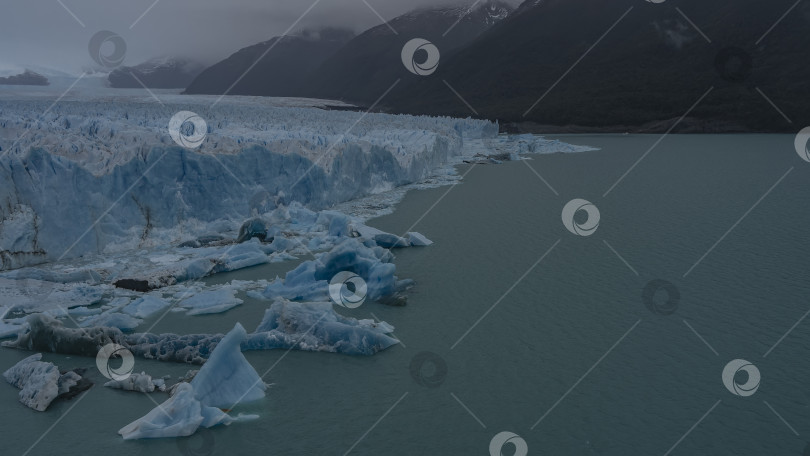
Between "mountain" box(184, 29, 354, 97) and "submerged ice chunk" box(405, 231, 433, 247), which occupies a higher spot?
"mountain" box(184, 29, 354, 97)

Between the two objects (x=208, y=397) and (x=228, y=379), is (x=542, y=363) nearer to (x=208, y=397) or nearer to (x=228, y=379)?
(x=228, y=379)

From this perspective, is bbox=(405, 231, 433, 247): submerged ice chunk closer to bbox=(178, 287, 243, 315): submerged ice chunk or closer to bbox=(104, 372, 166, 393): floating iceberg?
bbox=(178, 287, 243, 315): submerged ice chunk

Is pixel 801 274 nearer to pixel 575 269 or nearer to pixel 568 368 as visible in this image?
pixel 575 269

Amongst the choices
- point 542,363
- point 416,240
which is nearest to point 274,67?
point 416,240

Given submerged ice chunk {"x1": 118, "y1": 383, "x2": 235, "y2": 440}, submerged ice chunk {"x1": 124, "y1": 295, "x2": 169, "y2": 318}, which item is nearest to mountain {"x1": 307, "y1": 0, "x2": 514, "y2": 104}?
submerged ice chunk {"x1": 124, "y1": 295, "x2": 169, "y2": 318}

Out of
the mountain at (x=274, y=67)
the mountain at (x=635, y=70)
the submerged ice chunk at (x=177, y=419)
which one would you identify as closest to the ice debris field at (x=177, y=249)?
the submerged ice chunk at (x=177, y=419)

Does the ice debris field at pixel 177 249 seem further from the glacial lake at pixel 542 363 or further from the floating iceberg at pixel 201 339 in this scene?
the glacial lake at pixel 542 363
